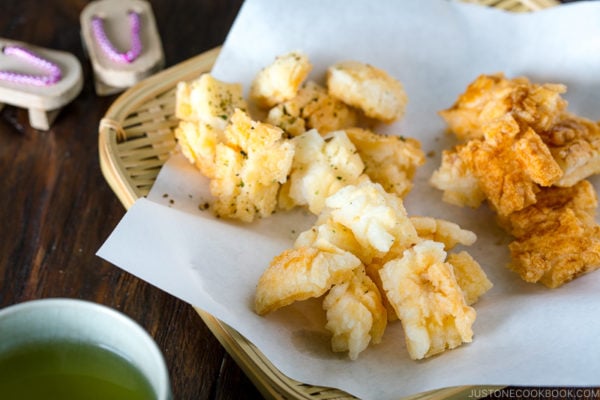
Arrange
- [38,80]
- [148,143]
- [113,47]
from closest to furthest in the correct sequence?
1. [148,143]
2. [38,80]
3. [113,47]

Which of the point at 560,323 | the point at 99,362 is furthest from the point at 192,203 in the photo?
the point at 560,323

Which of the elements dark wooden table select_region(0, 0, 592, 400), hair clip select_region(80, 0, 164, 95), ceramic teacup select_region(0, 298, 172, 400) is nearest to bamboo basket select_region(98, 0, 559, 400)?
dark wooden table select_region(0, 0, 592, 400)

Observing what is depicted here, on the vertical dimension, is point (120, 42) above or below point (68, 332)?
below

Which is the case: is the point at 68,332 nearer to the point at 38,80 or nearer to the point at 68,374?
the point at 68,374

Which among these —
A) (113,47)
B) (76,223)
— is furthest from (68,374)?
(113,47)

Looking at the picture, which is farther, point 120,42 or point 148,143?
point 120,42

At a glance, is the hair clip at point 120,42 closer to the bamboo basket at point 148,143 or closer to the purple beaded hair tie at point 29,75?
the purple beaded hair tie at point 29,75

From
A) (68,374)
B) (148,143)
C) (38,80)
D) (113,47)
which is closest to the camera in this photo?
(68,374)

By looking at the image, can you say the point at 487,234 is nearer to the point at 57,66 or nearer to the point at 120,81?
the point at 120,81
